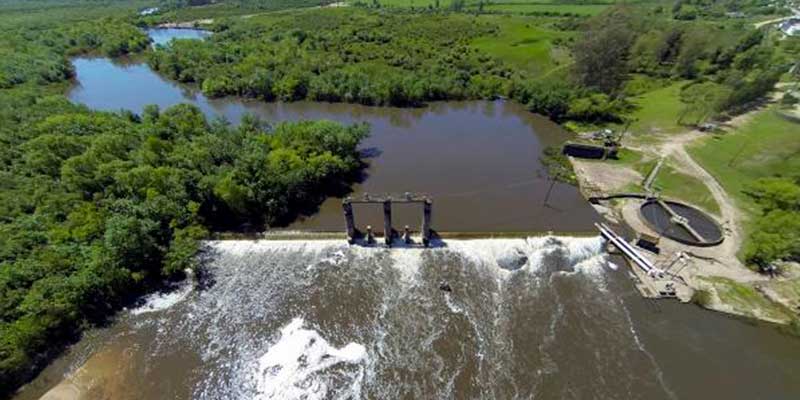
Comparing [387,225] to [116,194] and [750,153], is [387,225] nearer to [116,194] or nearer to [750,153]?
[116,194]

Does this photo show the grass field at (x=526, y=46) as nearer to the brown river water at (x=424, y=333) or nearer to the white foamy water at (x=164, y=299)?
the brown river water at (x=424, y=333)

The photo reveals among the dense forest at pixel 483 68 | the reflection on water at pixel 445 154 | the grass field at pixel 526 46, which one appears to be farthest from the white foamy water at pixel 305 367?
the grass field at pixel 526 46

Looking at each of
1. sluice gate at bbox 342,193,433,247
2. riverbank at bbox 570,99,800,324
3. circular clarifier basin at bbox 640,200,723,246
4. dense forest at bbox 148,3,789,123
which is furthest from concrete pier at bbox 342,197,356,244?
dense forest at bbox 148,3,789,123

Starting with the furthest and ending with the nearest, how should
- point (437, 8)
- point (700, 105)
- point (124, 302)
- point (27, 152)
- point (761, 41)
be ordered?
1. point (437, 8)
2. point (761, 41)
3. point (700, 105)
4. point (27, 152)
5. point (124, 302)

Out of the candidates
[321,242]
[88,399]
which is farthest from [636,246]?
[88,399]

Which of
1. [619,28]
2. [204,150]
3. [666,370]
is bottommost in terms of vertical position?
[666,370]

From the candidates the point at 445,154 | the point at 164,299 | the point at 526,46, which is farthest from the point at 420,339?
the point at 526,46

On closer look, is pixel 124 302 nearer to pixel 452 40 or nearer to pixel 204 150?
pixel 204 150
